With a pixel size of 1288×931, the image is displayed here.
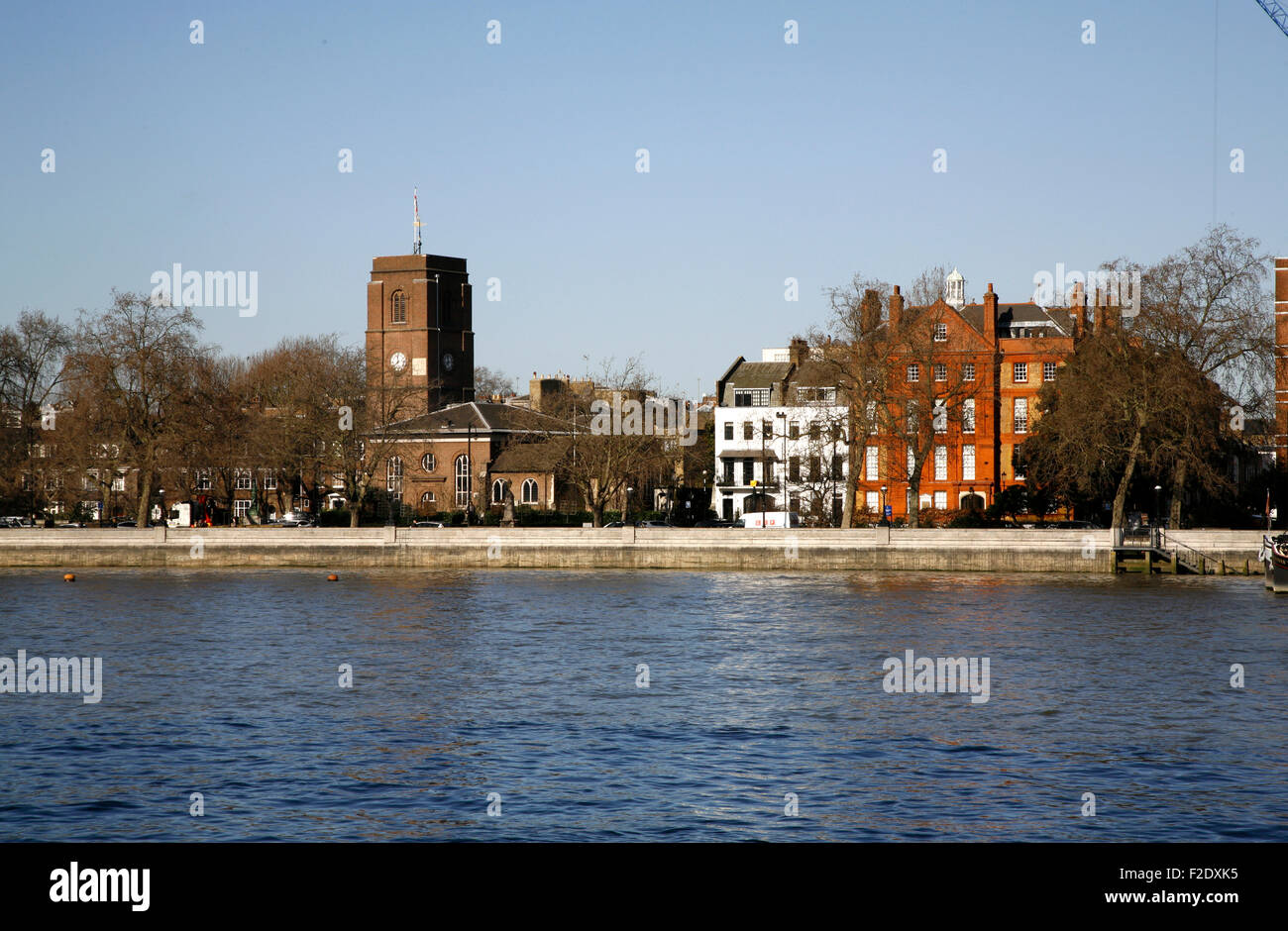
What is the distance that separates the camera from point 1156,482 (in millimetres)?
67625

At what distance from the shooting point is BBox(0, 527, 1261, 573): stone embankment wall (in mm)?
56719

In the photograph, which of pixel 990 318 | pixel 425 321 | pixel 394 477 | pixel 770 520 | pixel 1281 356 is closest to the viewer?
pixel 1281 356

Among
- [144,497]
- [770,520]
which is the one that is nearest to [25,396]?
[144,497]

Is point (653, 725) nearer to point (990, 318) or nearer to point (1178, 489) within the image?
point (1178, 489)

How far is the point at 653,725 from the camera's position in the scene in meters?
24.1

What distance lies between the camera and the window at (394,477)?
87269 mm

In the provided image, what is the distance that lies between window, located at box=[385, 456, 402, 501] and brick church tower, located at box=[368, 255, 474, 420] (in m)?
29.1

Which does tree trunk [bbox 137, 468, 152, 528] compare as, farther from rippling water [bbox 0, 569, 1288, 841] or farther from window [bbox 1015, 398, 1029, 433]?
window [bbox 1015, 398, 1029, 433]

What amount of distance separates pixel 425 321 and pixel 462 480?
3134cm

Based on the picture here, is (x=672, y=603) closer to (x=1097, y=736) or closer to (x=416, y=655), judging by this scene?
(x=416, y=655)

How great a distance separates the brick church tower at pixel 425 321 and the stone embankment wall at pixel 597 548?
5893cm
